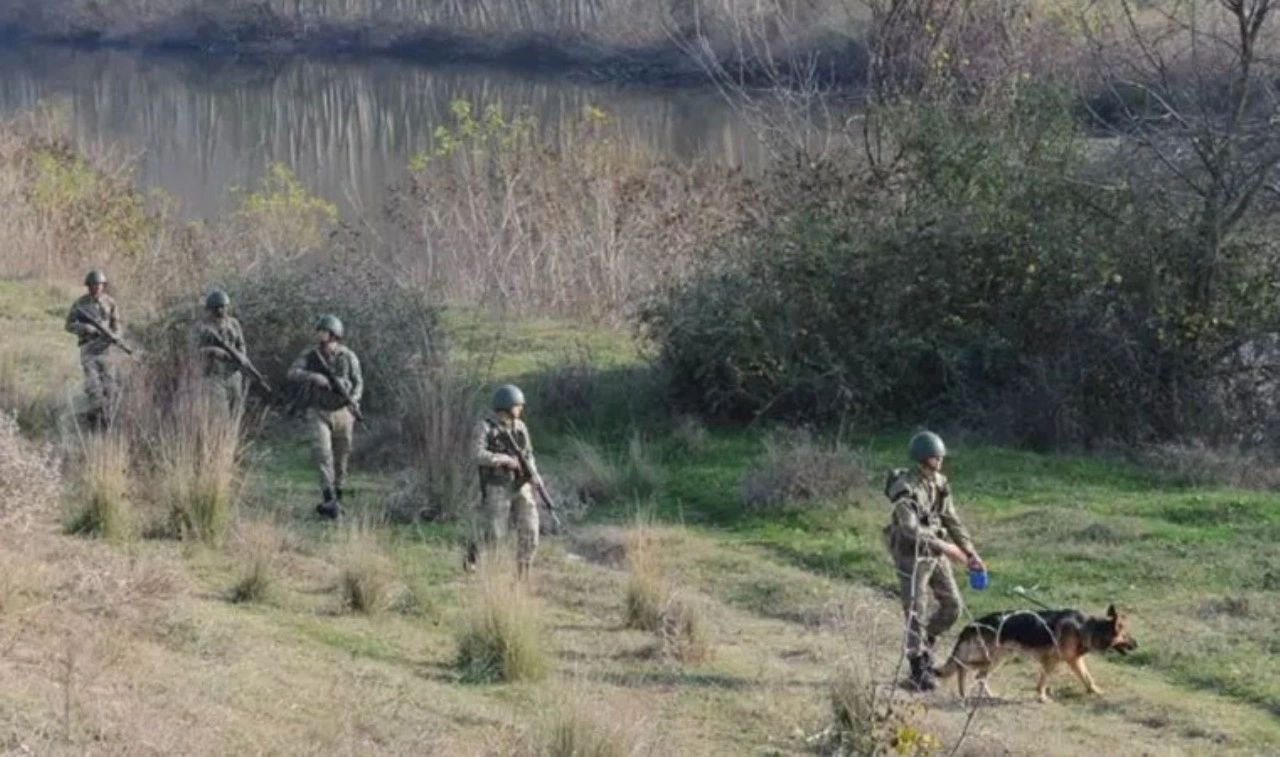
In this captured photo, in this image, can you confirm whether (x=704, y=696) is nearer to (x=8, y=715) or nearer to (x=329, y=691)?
(x=329, y=691)

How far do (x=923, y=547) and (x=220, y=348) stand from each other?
7.87 meters

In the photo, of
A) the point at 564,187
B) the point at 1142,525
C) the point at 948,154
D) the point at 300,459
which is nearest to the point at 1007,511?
the point at 1142,525

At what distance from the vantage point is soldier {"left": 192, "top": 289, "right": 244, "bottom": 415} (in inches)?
610

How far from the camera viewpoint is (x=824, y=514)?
1409 centimetres

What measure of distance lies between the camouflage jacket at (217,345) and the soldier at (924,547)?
7.52m

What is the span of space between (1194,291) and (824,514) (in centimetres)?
481

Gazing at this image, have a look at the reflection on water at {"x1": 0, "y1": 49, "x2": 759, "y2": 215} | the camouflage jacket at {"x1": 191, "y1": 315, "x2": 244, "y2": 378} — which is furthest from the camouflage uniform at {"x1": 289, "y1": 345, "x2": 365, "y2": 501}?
the reflection on water at {"x1": 0, "y1": 49, "x2": 759, "y2": 215}

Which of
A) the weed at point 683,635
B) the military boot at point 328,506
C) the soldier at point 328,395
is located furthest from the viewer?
the soldier at point 328,395

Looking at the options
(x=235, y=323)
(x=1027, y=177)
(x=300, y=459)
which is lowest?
(x=300, y=459)

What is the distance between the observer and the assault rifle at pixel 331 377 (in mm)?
14406

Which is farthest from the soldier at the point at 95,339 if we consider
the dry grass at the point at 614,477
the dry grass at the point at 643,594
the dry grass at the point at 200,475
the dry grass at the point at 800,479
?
the dry grass at the point at 643,594

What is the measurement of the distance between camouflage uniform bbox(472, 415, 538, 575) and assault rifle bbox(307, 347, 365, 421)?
8.93 ft

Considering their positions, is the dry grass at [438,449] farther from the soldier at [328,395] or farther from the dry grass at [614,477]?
the dry grass at [614,477]

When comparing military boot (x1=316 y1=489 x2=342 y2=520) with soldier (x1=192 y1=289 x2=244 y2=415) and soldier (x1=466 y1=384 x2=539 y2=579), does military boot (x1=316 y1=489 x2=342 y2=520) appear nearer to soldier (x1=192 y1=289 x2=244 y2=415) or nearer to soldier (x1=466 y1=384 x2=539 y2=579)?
soldier (x1=192 y1=289 x2=244 y2=415)
